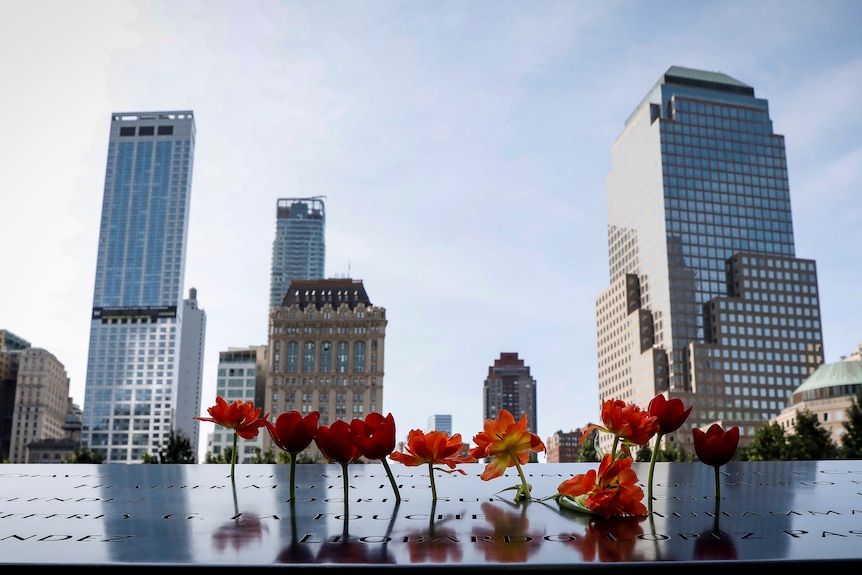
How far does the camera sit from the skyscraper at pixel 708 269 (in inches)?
6486

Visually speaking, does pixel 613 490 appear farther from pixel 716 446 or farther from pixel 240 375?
pixel 240 375

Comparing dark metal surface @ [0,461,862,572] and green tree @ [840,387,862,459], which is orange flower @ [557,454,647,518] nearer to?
dark metal surface @ [0,461,862,572]

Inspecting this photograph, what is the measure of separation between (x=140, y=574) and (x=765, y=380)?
17858 centimetres

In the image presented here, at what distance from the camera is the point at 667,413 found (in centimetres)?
459

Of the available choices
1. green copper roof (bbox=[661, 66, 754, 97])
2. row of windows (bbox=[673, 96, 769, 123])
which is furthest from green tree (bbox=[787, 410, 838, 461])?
green copper roof (bbox=[661, 66, 754, 97])

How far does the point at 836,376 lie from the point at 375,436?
12703 centimetres

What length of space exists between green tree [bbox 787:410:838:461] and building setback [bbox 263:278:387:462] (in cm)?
10112

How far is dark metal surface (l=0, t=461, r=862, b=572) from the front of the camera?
2.95 m

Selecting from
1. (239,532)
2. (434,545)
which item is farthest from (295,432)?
(434,545)

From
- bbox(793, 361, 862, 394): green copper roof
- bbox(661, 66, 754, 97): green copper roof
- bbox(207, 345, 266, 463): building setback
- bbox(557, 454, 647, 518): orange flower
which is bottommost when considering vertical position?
bbox(557, 454, 647, 518): orange flower

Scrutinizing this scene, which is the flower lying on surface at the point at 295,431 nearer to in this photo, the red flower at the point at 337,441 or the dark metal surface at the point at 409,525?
the red flower at the point at 337,441

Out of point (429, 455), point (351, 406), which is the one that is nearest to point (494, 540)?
point (429, 455)

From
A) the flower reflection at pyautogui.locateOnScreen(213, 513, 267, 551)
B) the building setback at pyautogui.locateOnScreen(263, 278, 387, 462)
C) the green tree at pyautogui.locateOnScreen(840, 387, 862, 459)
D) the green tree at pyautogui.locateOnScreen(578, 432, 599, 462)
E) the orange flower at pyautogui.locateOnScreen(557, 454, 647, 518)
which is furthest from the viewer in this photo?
the building setback at pyautogui.locateOnScreen(263, 278, 387, 462)

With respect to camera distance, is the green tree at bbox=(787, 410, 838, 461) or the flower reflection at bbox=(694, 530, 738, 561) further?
the green tree at bbox=(787, 410, 838, 461)
